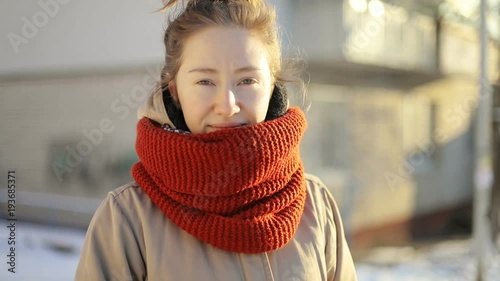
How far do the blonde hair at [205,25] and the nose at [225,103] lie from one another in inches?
5.5

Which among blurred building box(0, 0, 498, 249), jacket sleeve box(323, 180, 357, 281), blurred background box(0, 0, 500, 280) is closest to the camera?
jacket sleeve box(323, 180, 357, 281)

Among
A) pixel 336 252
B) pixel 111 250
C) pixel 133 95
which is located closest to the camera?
pixel 111 250

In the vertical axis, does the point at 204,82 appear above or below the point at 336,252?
above

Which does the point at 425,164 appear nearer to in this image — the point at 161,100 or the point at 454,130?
the point at 454,130

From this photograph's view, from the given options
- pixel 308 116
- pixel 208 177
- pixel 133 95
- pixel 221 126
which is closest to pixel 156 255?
pixel 208 177

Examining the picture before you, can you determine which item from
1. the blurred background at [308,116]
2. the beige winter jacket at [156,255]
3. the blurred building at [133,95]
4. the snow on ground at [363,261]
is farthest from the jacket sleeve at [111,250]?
the blurred building at [133,95]

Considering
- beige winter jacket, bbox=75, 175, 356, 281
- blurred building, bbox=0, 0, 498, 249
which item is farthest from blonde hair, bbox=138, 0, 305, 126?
blurred building, bbox=0, 0, 498, 249

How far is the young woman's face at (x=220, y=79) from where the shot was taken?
127 centimetres

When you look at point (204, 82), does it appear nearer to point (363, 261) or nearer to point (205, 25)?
point (205, 25)

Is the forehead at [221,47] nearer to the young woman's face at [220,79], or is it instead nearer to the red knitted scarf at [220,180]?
the young woman's face at [220,79]

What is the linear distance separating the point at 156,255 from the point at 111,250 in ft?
0.34

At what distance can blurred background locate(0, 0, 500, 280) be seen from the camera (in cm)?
572

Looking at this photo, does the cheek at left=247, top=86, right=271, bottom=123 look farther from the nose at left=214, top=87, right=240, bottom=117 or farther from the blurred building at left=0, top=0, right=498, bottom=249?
the blurred building at left=0, top=0, right=498, bottom=249

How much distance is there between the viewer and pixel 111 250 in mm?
1235
